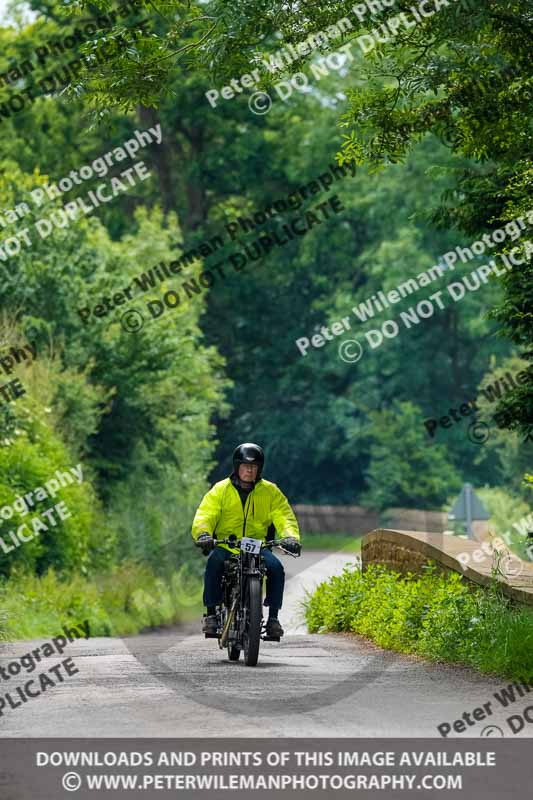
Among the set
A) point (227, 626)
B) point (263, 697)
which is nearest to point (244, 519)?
point (227, 626)

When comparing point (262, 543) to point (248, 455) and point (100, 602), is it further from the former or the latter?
point (100, 602)

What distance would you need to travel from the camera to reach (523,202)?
13234 millimetres

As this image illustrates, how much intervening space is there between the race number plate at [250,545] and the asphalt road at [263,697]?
96 centimetres

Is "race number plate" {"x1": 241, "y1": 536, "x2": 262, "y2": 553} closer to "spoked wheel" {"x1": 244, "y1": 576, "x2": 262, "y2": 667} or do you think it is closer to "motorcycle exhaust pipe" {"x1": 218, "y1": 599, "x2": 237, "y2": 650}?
"spoked wheel" {"x1": 244, "y1": 576, "x2": 262, "y2": 667}

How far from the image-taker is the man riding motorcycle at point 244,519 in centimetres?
1318

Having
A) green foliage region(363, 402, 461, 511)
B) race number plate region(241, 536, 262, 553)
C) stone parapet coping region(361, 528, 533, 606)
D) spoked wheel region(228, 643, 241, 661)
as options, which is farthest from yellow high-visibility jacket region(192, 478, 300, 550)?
green foliage region(363, 402, 461, 511)

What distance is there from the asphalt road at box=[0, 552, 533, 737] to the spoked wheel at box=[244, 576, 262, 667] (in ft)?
0.58

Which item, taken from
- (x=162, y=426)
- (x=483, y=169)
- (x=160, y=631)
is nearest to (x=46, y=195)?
(x=162, y=426)

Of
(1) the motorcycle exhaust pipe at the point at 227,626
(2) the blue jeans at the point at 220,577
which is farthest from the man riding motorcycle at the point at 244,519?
(1) the motorcycle exhaust pipe at the point at 227,626

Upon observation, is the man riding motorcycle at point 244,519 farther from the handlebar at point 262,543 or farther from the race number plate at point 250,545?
the race number plate at point 250,545

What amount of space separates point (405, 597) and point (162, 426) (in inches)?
1023

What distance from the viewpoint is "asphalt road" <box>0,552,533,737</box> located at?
9.41m

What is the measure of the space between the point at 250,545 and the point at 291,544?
0.36 m

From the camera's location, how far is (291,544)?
42.9ft
